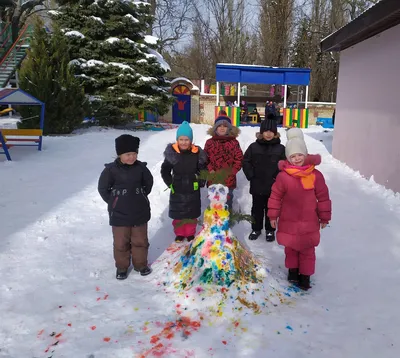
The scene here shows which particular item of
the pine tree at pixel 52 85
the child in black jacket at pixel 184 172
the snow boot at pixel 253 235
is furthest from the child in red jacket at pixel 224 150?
the pine tree at pixel 52 85

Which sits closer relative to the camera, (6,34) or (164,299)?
(164,299)

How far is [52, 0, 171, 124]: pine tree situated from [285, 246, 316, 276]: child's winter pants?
42.3 ft

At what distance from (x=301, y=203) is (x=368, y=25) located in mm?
4822

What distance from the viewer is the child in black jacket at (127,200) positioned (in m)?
3.30

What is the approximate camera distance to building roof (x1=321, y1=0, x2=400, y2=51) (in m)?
5.54

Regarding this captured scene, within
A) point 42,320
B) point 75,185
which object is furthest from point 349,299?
point 75,185

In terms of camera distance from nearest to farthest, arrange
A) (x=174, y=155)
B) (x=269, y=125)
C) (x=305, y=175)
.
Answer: (x=305, y=175), (x=174, y=155), (x=269, y=125)

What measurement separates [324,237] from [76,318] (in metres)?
3.10

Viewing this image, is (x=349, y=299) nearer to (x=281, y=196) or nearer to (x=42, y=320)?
Answer: (x=281, y=196)

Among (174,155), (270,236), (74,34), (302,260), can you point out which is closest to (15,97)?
(74,34)

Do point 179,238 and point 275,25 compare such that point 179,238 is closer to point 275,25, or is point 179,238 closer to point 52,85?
point 52,85

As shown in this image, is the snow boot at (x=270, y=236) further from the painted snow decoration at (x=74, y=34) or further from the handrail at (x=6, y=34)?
the handrail at (x=6, y=34)

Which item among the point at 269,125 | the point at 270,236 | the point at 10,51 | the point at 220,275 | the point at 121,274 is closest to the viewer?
the point at 220,275

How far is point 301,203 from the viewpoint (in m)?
3.11
